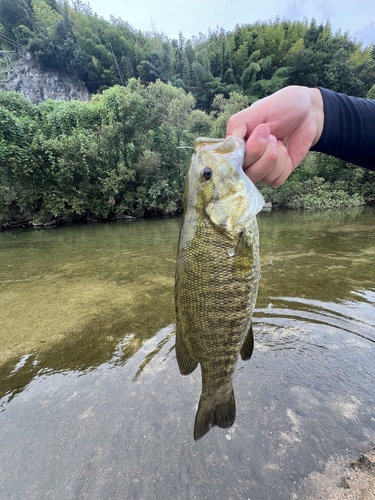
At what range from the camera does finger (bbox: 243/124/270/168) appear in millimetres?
1565

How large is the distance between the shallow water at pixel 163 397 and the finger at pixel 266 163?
2.42m

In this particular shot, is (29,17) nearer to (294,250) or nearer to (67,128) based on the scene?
(67,128)

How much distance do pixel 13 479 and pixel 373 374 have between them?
385cm

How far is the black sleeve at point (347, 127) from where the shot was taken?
2.22 m

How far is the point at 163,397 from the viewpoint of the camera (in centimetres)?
314

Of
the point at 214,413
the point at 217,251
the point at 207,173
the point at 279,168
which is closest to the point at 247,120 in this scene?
the point at 279,168

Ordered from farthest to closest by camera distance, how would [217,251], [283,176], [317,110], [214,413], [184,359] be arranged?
[317,110], [283,176], [214,413], [184,359], [217,251]

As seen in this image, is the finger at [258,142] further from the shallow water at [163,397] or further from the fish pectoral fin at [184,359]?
the shallow water at [163,397]

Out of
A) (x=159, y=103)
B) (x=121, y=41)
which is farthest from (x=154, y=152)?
(x=121, y=41)

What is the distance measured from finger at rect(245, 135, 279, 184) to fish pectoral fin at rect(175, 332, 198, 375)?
3.74 ft

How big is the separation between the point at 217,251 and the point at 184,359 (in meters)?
0.74

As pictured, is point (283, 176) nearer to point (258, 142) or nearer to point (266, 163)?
point (266, 163)

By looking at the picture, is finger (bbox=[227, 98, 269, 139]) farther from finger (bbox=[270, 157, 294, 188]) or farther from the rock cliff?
the rock cliff

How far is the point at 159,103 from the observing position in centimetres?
2353
